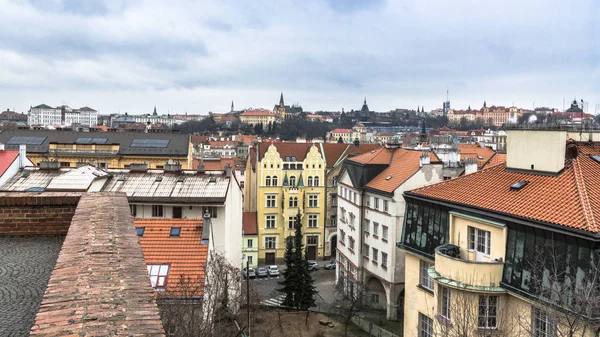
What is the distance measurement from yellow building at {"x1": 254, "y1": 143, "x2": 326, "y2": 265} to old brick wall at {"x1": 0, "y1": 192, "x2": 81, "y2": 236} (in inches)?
1782

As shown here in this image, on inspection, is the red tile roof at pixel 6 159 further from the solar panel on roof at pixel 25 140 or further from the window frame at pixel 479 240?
the window frame at pixel 479 240

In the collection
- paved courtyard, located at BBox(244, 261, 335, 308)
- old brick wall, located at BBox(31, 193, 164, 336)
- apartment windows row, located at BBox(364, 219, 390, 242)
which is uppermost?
old brick wall, located at BBox(31, 193, 164, 336)

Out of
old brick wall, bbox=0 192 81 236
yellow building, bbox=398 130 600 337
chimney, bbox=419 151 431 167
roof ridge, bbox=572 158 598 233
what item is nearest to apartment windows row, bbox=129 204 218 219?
yellow building, bbox=398 130 600 337

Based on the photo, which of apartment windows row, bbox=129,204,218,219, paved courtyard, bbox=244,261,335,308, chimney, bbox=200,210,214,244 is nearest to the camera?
chimney, bbox=200,210,214,244

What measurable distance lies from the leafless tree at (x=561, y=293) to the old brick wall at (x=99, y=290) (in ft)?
40.4

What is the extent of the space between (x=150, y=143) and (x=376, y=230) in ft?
91.7

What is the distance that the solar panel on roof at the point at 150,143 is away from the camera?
55844 millimetres

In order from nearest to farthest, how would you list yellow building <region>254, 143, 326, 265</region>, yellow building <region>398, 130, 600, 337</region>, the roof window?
yellow building <region>398, 130, 600, 337</region>
the roof window
yellow building <region>254, 143, 326, 265</region>

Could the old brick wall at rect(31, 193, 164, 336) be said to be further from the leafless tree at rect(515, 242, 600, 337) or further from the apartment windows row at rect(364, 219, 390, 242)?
the apartment windows row at rect(364, 219, 390, 242)

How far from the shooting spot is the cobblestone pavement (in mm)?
5789

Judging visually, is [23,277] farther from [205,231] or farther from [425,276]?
[425,276]

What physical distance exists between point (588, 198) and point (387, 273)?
65.5ft

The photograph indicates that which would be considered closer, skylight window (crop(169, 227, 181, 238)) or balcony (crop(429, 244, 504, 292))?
balcony (crop(429, 244, 504, 292))

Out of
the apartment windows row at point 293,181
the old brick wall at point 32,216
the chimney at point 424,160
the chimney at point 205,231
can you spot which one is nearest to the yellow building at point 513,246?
the chimney at point 205,231
